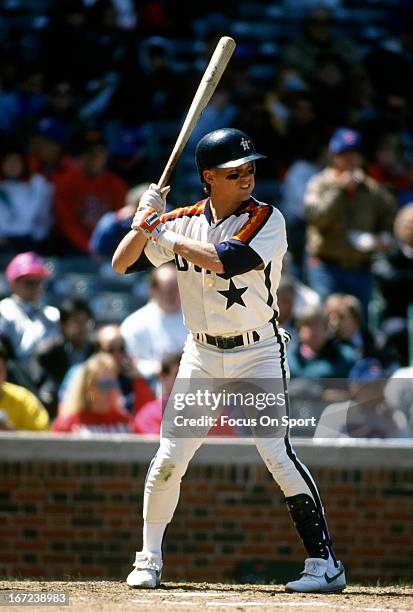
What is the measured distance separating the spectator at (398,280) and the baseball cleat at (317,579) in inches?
163

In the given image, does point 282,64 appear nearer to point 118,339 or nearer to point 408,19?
point 408,19

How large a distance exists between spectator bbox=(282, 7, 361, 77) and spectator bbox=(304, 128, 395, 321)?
2.85 meters

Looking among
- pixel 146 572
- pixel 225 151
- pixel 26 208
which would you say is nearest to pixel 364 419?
pixel 146 572

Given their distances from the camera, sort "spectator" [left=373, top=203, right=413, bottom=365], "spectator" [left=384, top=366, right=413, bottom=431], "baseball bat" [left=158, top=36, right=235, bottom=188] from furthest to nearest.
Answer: "spectator" [left=373, top=203, right=413, bottom=365] → "spectator" [left=384, top=366, right=413, bottom=431] → "baseball bat" [left=158, top=36, right=235, bottom=188]

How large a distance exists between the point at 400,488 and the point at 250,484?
35.0 inches

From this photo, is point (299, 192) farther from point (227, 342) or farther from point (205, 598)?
Result: point (205, 598)

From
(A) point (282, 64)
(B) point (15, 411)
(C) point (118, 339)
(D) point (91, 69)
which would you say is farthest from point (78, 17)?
(B) point (15, 411)

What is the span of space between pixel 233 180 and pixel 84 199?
5.11 metres

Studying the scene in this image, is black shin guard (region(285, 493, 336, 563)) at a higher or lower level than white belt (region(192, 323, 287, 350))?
Answer: lower

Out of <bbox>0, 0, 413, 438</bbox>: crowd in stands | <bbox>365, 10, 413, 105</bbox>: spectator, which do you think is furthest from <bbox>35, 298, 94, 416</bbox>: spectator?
<bbox>365, 10, 413, 105</bbox>: spectator

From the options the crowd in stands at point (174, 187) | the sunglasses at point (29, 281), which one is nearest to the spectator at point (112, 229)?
the crowd in stands at point (174, 187)

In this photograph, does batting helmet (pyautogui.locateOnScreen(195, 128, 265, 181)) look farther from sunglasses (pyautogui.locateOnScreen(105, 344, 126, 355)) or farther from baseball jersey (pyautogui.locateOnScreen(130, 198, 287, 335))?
sunglasses (pyautogui.locateOnScreen(105, 344, 126, 355))

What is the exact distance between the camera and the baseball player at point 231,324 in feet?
19.0

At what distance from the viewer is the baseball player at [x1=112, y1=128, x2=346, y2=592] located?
5805 millimetres
